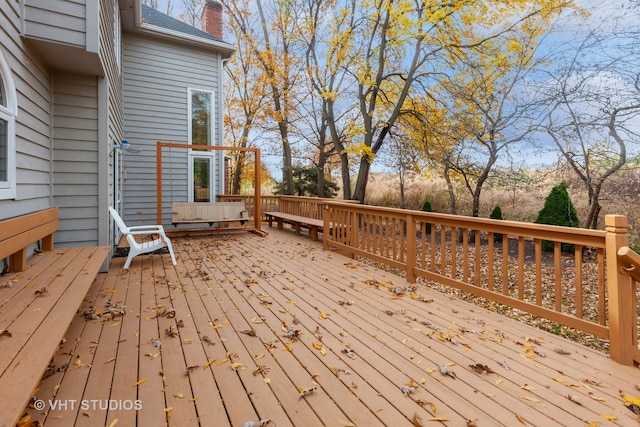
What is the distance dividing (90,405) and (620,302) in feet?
10.5

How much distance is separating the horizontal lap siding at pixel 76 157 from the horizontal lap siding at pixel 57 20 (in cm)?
91

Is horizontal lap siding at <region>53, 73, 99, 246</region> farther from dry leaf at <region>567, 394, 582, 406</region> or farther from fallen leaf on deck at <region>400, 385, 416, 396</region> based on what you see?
dry leaf at <region>567, 394, 582, 406</region>

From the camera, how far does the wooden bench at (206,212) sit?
24.5 feet

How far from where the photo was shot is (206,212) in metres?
7.76

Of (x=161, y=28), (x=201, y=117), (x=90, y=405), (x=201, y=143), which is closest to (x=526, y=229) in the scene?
(x=90, y=405)

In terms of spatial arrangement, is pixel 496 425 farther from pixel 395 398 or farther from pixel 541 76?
pixel 541 76

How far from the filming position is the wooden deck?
5.85ft

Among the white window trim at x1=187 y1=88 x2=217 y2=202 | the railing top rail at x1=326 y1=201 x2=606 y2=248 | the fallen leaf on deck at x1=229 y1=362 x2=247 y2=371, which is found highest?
the white window trim at x1=187 y1=88 x2=217 y2=202

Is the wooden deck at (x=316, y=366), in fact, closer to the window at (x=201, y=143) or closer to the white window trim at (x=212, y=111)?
the window at (x=201, y=143)

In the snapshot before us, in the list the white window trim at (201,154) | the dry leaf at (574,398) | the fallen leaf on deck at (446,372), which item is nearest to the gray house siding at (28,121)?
the fallen leaf on deck at (446,372)

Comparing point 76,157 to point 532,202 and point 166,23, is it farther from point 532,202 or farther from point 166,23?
point 532,202

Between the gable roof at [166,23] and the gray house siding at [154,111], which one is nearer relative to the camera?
the gray house siding at [154,111]

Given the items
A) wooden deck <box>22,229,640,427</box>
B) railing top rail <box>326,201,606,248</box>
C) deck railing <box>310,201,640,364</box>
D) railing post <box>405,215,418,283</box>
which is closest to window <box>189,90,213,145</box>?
deck railing <box>310,201,640,364</box>

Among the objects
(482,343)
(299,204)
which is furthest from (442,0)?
(482,343)
